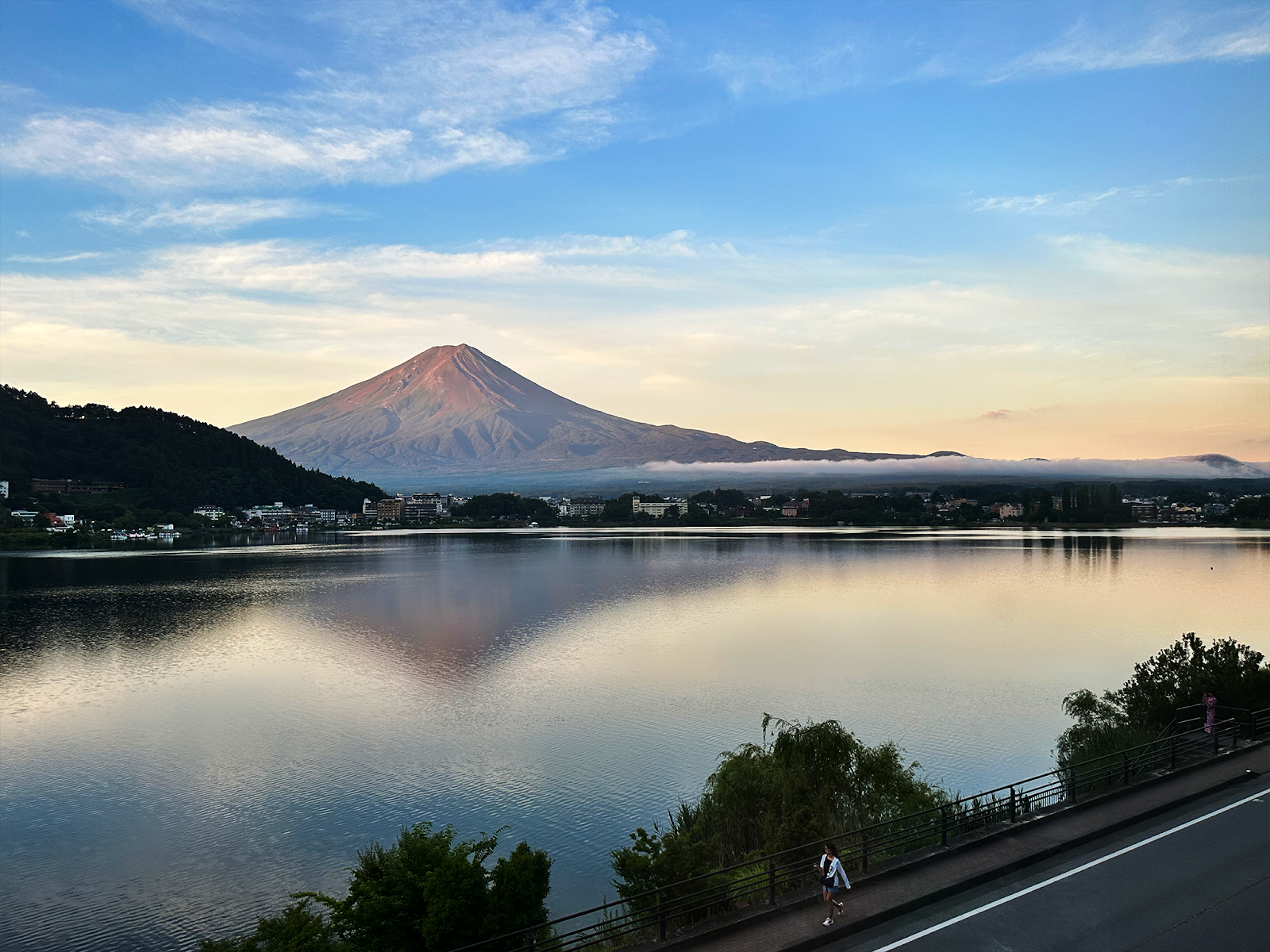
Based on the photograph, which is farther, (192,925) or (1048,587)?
(1048,587)

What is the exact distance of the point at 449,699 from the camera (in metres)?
24.7

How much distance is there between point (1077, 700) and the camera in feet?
56.5

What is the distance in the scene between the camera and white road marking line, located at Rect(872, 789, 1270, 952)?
Answer: 287 inches

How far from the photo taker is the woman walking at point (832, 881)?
762 centimetres

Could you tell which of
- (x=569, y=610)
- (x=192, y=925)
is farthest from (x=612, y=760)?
(x=569, y=610)

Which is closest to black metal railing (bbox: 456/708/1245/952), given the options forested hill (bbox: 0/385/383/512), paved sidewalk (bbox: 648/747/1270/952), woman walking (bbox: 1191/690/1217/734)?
Result: woman walking (bbox: 1191/690/1217/734)

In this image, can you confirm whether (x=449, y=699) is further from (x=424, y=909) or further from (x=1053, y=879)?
(x=1053, y=879)

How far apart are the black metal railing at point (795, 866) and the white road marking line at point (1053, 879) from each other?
34.4 inches

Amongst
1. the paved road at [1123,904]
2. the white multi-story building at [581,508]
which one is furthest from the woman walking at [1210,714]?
the white multi-story building at [581,508]

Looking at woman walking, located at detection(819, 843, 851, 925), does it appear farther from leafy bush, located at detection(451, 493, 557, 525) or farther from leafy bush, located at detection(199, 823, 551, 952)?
leafy bush, located at detection(451, 493, 557, 525)

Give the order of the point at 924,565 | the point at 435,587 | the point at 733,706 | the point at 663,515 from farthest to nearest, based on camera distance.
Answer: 1. the point at 663,515
2. the point at 924,565
3. the point at 435,587
4. the point at 733,706

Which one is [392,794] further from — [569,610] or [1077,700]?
[569,610]

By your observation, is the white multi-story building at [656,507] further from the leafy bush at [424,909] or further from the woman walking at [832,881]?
the woman walking at [832,881]

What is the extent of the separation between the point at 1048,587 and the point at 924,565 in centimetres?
1611
